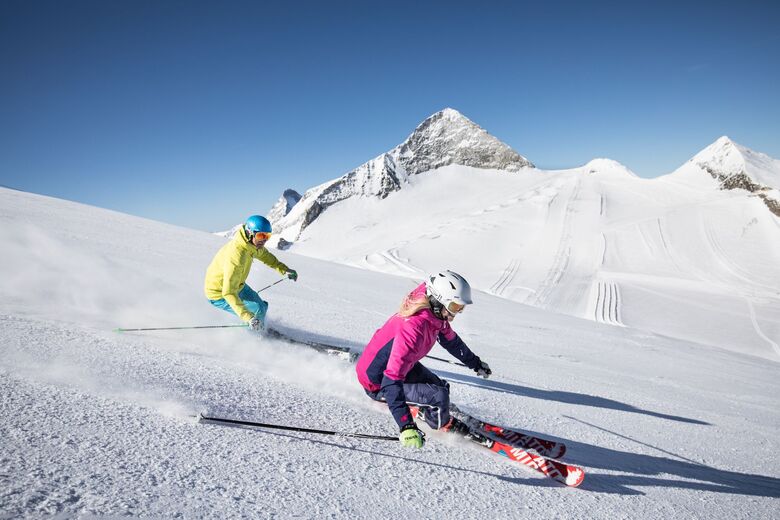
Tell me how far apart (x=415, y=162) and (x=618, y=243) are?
60.9 metres

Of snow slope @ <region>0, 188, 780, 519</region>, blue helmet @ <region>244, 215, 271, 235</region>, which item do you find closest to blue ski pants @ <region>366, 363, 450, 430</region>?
snow slope @ <region>0, 188, 780, 519</region>

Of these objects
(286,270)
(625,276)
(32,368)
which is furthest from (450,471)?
(625,276)

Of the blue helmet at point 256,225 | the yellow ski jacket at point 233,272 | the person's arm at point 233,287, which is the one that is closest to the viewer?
the person's arm at point 233,287

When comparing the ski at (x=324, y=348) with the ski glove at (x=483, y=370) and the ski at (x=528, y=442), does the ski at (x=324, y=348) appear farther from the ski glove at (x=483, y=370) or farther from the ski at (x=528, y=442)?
the ski at (x=528, y=442)

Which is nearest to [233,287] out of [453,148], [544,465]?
[544,465]

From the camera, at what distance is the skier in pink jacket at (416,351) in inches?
143

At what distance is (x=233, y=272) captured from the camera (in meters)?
5.88

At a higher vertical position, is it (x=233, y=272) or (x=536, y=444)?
(x=233, y=272)

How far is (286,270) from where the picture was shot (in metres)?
7.70

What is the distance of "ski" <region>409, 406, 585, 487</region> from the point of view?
3400 millimetres

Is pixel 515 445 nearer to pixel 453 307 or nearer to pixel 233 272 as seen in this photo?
pixel 453 307

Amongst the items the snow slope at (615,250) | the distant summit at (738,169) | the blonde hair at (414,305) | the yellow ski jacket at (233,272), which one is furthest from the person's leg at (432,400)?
the distant summit at (738,169)

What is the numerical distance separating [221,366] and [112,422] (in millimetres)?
1585

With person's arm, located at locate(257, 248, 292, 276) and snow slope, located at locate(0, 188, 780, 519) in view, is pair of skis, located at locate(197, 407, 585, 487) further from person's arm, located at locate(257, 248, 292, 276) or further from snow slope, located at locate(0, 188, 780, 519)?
person's arm, located at locate(257, 248, 292, 276)
